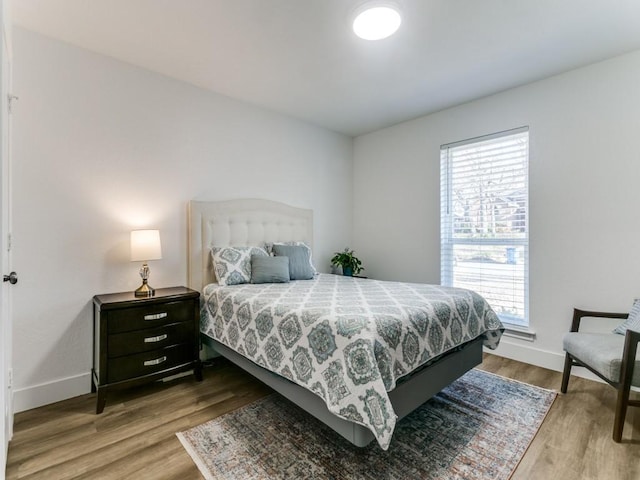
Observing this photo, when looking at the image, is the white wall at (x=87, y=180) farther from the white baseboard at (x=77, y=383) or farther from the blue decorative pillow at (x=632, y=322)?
the blue decorative pillow at (x=632, y=322)

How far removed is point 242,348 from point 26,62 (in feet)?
8.39

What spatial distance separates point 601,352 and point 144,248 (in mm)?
3298

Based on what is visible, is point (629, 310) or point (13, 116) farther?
point (629, 310)

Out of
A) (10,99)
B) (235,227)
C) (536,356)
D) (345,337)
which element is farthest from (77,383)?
(536,356)

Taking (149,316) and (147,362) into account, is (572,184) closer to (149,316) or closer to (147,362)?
(149,316)

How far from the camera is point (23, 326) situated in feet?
7.20

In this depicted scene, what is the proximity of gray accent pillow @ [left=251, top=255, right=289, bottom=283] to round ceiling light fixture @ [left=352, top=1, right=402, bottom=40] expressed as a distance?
200 cm

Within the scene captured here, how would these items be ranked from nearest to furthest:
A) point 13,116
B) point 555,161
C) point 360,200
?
point 13,116, point 555,161, point 360,200

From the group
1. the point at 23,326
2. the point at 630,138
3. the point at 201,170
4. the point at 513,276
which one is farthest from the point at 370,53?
the point at 23,326

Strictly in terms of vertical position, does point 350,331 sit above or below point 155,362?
above

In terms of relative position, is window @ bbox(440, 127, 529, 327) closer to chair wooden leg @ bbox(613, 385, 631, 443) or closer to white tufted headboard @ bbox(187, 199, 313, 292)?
chair wooden leg @ bbox(613, 385, 631, 443)

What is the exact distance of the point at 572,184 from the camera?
2762 millimetres

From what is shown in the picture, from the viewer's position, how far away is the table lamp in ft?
8.00

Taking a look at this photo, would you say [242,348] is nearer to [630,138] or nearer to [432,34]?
[432,34]
